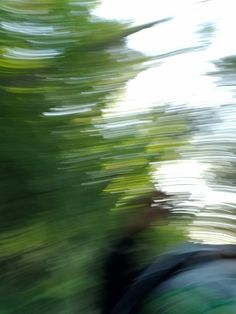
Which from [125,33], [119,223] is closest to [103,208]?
[119,223]

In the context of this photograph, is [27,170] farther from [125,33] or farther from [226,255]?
[226,255]

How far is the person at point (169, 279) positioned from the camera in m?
0.75

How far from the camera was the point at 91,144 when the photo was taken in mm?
758

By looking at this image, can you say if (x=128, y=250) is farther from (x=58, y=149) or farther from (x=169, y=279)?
(x=58, y=149)

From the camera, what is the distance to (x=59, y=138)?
2.36 feet

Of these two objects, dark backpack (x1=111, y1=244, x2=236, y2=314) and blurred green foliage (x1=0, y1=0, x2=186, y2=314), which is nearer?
blurred green foliage (x1=0, y1=0, x2=186, y2=314)

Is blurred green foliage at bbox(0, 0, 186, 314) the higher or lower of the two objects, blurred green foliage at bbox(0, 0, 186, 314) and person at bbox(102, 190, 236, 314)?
the higher

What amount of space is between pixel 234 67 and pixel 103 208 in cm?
33

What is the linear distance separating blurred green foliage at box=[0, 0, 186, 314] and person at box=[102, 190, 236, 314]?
5 centimetres

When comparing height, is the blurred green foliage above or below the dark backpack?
above

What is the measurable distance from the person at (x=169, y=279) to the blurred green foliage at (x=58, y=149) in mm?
45

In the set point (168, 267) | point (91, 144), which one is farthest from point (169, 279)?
point (91, 144)

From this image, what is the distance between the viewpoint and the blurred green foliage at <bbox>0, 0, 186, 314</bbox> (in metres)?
0.69

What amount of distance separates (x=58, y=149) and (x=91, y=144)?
0.19ft
